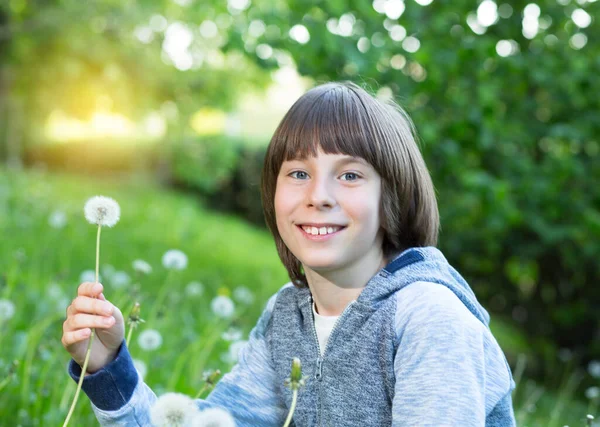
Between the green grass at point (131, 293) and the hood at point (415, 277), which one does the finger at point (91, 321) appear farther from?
the green grass at point (131, 293)

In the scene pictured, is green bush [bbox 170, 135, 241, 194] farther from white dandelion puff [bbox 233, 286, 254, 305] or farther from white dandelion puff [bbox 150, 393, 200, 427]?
A: white dandelion puff [bbox 150, 393, 200, 427]

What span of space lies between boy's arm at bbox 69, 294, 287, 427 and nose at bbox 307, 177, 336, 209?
0.43m

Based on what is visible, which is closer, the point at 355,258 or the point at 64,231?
the point at 355,258

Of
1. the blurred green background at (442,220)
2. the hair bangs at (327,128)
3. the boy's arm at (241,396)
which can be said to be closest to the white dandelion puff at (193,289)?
the blurred green background at (442,220)

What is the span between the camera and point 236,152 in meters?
13.7

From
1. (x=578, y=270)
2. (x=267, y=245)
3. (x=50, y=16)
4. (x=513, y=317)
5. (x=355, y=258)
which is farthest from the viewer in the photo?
(x=50, y=16)

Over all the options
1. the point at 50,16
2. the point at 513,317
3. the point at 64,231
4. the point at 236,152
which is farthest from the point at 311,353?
the point at 236,152

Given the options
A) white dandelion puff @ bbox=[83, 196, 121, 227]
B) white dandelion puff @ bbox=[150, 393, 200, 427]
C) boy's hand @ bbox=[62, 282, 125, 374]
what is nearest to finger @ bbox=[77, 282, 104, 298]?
boy's hand @ bbox=[62, 282, 125, 374]

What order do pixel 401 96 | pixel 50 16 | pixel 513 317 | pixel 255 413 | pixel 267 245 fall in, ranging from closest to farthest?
pixel 255 413
pixel 401 96
pixel 513 317
pixel 267 245
pixel 50 16

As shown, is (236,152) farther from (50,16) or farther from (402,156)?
(402,156)

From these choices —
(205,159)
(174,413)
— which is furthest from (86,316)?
(205,159)

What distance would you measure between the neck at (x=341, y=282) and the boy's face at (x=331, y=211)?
0.7 inches

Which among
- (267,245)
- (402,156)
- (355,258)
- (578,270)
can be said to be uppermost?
(402,156)

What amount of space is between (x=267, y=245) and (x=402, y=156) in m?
7.87
